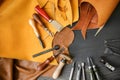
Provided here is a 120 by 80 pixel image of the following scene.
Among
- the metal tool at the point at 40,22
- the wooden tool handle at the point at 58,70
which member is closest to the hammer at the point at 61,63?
the wooden tool handle at the point at 58,70

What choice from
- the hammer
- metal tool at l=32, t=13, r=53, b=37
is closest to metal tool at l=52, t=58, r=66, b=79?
the hammer

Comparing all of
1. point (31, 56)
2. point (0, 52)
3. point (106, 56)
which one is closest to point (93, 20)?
point (106, 56)

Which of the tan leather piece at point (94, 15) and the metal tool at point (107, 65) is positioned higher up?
the tan leather piece at point (94, 15)

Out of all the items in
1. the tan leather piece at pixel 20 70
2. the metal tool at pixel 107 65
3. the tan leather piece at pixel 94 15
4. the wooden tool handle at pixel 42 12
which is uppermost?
the wooden tool handle at pixel 42 12

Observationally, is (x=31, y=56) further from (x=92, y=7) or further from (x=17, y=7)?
(x=92, y=7)

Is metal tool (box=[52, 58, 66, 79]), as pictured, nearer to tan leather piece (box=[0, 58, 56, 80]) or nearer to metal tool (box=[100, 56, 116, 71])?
tan leather piece (box=[0, 58, 56, 80])

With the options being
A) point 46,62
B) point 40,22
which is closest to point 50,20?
point 40,22

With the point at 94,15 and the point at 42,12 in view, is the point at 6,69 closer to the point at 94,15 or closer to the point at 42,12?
the point at 42,12

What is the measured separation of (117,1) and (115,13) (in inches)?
2.3

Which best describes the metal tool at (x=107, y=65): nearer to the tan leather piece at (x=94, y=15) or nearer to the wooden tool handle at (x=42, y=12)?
the tan leather piece at (x=94, y=15)

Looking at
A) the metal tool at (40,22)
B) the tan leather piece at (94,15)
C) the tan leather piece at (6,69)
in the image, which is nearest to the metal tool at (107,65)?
the tan leather piece at (94,15)

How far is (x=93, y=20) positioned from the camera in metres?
1.04

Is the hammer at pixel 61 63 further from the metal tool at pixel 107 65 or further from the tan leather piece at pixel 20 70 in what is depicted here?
the metal tool at pixel 107 65

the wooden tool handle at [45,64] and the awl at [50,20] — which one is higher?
the awl at [50,20]
